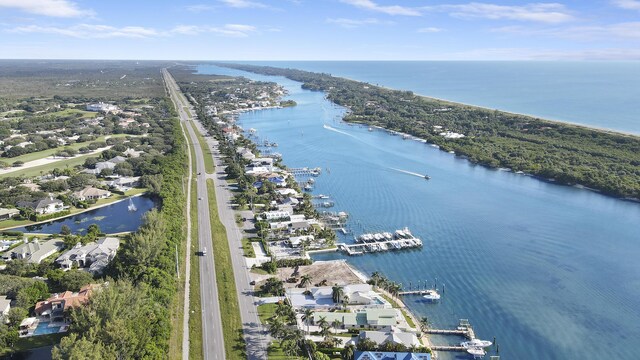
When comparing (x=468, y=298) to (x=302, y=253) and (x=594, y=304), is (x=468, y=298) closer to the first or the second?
(x=594, y=304)

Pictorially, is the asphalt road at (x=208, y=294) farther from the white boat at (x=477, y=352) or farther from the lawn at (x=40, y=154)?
the lawn at (x=40, y=154)

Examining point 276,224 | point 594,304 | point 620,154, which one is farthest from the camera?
point 620,154

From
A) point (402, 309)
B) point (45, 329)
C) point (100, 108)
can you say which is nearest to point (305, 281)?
point (402, 309)

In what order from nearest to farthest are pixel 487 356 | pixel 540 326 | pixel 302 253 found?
1. pixel 487 356
2. pixel 540 326
3. pixel 302 253

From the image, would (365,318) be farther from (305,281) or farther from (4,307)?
(4,307)

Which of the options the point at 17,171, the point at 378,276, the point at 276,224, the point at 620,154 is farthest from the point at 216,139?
the point at 620,154
